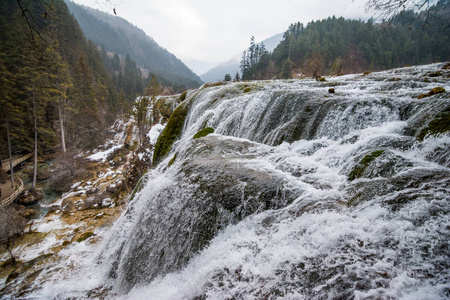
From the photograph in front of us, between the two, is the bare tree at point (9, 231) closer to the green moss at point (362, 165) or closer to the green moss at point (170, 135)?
the green moss at point (170, 135)

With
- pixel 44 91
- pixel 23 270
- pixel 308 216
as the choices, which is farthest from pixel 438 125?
pixel 44 91

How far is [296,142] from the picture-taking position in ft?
20.7

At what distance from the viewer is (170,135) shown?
43.7 ft

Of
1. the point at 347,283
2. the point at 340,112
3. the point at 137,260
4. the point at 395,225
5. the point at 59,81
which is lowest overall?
the point at 137,260

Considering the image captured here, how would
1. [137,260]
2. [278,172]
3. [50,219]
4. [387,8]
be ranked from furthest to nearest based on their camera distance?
[50,219], [137,260], [278,172], [387,8]

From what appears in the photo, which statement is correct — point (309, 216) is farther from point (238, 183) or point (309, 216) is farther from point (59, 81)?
point (59, 81)

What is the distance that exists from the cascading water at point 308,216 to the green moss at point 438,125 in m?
0.03

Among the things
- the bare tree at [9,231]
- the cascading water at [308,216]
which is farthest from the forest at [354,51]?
the bare tree at [9,231]

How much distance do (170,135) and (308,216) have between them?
11.6 metres

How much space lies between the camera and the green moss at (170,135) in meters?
12.4

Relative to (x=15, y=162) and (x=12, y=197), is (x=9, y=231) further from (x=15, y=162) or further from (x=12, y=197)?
(x=15, y=162)

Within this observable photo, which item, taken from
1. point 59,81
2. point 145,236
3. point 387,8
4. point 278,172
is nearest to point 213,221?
point 278,172

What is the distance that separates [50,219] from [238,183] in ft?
52.8

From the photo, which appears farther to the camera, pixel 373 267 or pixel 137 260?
pixel 137 260
